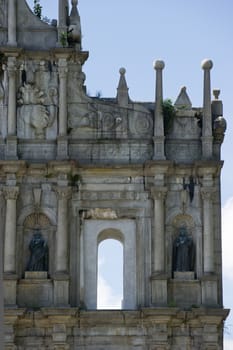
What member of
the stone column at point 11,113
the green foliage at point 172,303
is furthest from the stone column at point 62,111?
the green foliage at point 172,303

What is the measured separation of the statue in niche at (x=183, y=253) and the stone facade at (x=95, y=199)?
3cm

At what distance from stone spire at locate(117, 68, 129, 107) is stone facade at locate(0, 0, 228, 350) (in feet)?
0.07

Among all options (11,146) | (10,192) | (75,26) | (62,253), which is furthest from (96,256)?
(75,26)

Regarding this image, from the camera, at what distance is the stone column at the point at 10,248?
18.2 metres

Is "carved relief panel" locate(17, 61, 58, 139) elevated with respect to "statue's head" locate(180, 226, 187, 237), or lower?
elevated

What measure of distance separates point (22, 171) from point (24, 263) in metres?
1.89

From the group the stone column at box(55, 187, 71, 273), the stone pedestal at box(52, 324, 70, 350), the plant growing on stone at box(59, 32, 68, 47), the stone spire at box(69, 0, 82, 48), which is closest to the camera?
the stone pedestal at box(52, 324, 70, 350)

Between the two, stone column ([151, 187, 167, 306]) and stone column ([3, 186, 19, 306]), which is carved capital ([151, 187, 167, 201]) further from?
stone column ([3, 186, 19, 306])

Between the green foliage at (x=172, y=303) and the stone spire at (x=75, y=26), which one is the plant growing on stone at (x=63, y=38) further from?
the green foliage at (x=172, y=303)

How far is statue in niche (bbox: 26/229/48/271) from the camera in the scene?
1870 cm

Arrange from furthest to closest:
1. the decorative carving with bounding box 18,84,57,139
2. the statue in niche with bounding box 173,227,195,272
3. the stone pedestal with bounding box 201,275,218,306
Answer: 1. the decorative carving with bounding box 18,84,57,139
2. the statue in niche with bounding box 173,227,195,272
3. the stone pedestal with bounding box 201,275,218,306

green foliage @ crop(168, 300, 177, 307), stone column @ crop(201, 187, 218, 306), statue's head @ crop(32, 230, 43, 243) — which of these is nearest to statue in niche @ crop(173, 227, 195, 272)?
stone column @ crop(201, 187, 218, 306)

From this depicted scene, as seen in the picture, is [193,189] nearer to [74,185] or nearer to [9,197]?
[74,185]

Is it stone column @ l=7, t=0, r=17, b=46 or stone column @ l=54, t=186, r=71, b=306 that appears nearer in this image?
stone column @ l=54, t=186, r=71, b=306
